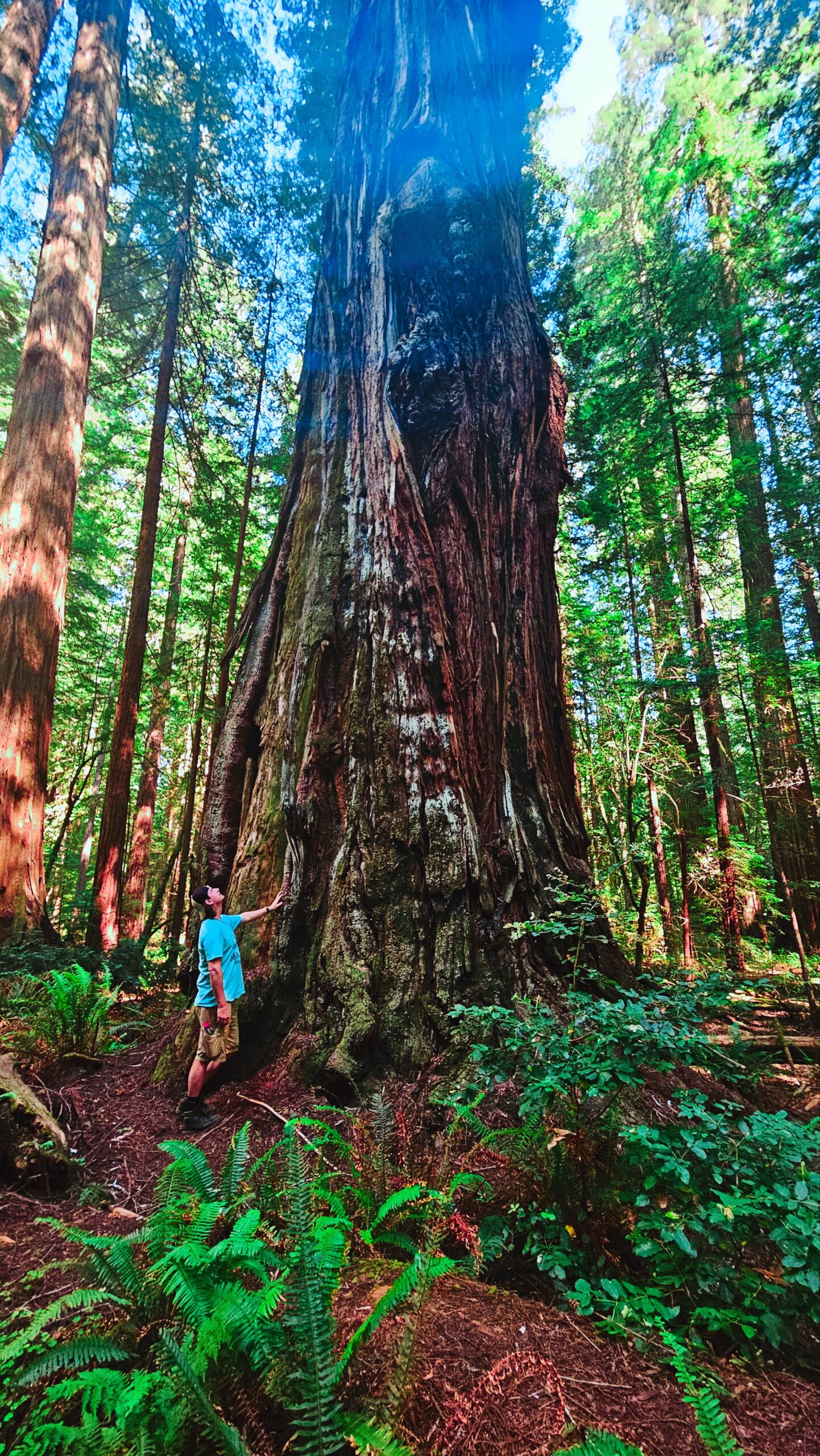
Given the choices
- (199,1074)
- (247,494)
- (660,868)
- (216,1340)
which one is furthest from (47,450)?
(660,868)

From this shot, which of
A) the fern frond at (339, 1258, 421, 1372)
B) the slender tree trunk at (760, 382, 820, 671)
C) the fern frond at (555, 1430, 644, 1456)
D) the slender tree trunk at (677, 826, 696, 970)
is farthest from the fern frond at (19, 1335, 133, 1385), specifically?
the slender tree trunk at (760, 382, 820, 671)

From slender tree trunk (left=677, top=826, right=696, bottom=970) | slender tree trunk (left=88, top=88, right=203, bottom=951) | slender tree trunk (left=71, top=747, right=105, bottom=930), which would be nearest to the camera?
slender tree trunk (left=677, top=826, right=696, bottom=970)

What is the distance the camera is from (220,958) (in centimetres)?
363

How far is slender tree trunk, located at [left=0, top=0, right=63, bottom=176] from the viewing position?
21.0 ft

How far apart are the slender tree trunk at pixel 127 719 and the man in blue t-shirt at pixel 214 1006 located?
4.92m

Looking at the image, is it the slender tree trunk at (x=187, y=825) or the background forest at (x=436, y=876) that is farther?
the slender tree trunk at (x=187, y=825)

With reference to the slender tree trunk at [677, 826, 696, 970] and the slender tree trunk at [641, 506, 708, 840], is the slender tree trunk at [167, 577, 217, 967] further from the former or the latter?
the slender tree trunk at [641, 506, 708, 840]

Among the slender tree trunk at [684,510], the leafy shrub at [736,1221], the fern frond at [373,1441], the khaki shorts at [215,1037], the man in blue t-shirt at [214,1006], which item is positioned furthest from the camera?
the slender tree trunk at [684,510]

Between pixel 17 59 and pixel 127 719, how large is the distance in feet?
25.1

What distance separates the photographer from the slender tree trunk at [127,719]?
26.7ft

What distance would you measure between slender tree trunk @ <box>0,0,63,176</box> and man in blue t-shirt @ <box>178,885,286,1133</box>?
845cm

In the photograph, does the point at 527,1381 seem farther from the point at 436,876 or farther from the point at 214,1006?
the point at 214,1006

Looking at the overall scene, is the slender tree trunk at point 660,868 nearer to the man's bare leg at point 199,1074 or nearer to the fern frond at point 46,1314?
the man's bare leg at point 199,1074

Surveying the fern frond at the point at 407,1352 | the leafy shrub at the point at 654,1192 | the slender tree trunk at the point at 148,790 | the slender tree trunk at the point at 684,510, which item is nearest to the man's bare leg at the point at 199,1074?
the leafy shrub at the point at 654,1192
